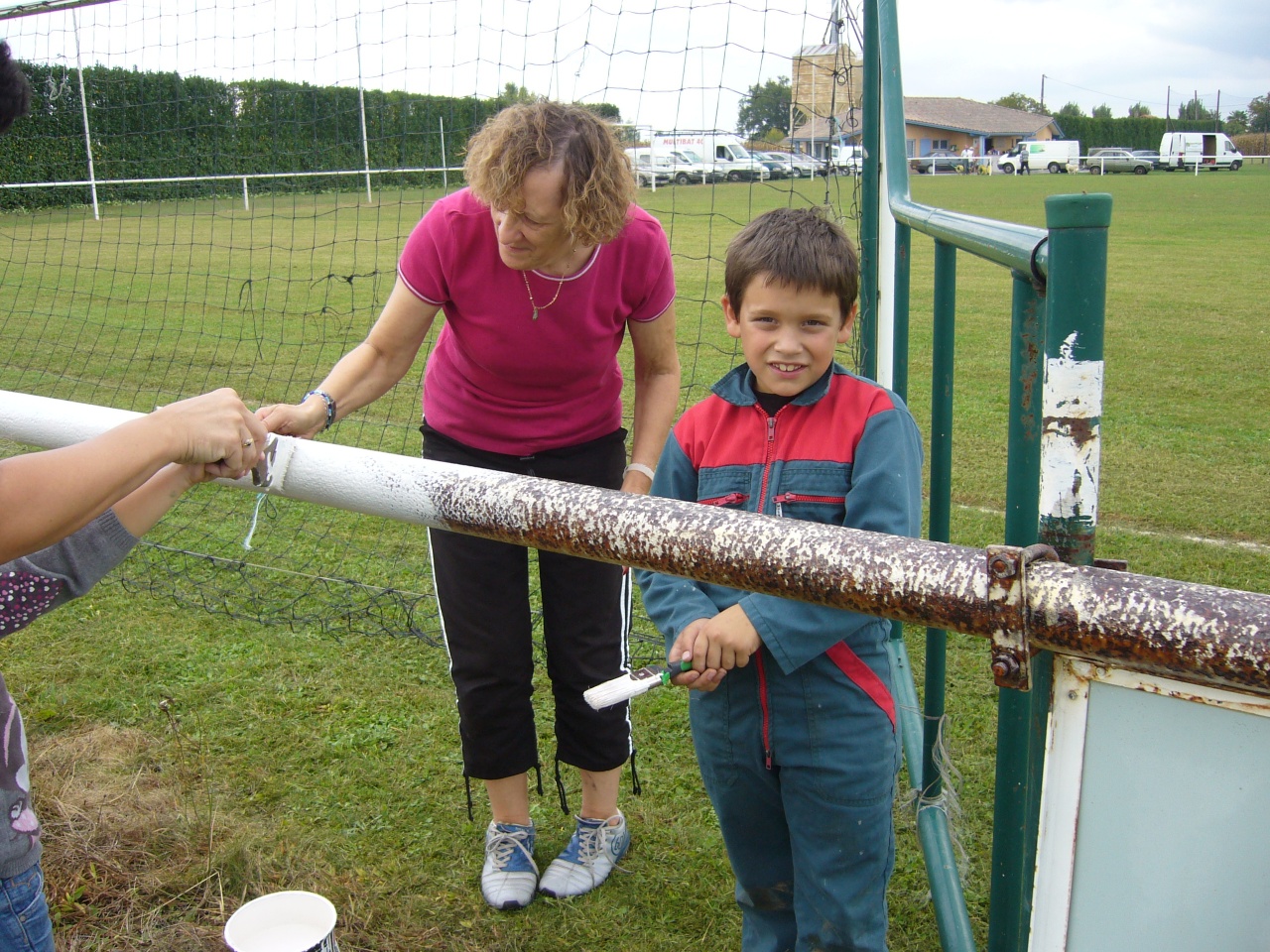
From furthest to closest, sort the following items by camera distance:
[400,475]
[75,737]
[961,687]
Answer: [961,687]
[75,737]
[400,475]

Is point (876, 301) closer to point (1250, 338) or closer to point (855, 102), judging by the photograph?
point (855, 102)

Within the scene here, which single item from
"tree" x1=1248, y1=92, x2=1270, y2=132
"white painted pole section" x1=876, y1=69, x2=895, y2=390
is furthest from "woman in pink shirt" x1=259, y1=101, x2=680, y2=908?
"tree" x1=1248, y1=92, x2=1270, y2=132

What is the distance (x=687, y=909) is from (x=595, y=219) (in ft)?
5.14

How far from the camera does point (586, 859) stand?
2.58 m

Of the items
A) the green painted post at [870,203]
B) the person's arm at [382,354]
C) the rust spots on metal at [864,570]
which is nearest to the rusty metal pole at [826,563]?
the rust spots on metal at [864,570]

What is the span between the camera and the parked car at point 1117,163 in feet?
145

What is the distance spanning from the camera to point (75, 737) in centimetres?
312

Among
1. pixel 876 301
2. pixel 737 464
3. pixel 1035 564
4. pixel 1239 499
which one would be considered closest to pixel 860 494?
pixel 737 464

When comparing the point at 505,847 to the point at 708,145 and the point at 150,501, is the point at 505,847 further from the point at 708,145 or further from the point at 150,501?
the point at 708,145

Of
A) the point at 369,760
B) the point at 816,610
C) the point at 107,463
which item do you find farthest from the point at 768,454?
the point at 369,760

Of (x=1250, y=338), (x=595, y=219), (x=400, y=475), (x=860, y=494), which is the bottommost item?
(x=1250, y=338)

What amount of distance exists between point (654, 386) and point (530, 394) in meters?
0.28

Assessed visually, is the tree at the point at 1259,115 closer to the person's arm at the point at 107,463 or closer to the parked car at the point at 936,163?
the parked car at the point at 936,163

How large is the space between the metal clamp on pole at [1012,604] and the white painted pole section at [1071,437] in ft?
0.29
